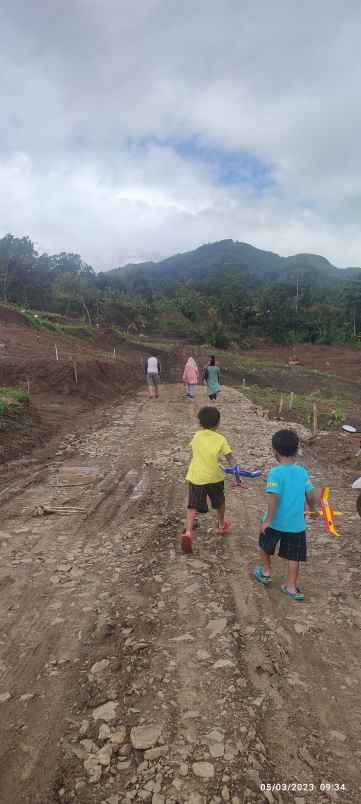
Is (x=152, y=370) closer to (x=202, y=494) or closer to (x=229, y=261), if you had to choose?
(x=202, y=494)

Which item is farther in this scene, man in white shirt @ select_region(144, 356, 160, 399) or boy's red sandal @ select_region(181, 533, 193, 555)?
man in white shirt @ select_region(144, 356, 160, 399)

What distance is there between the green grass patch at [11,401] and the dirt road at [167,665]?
4.10 meters

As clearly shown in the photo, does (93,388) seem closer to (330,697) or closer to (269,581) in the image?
(269,581)

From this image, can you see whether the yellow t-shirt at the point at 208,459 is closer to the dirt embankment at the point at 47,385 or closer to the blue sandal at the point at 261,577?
the blue sandal at the point at 261,577

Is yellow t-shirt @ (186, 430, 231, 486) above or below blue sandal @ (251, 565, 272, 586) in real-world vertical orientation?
above

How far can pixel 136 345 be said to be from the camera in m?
31.0

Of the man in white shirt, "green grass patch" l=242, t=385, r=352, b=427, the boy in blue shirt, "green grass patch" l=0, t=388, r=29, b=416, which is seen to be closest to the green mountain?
"green grass patch" l=242, t=385, r=352, b=427

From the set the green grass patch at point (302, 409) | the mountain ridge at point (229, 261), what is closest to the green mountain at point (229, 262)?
the mountain ridge at point (229, 261)

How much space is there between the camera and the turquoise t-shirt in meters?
3.45

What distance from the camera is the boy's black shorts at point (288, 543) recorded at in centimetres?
352

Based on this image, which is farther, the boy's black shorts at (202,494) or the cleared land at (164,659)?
the boy's black shorts at (202,494)

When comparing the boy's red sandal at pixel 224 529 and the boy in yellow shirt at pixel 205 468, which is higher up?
the boy in yellow shirt at pixel 205 468

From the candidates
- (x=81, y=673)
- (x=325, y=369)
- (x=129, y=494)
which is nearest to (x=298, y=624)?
(x=81, y=673)

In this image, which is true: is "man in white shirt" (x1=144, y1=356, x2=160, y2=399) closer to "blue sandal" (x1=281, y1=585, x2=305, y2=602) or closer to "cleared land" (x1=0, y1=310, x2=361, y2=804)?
"cleared land" (x1=0, y1=310, x2=361, y2=804)
